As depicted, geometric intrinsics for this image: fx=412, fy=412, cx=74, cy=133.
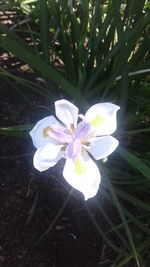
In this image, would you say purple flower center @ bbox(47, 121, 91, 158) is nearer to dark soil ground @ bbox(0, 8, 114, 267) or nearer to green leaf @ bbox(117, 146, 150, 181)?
green leaf @ bbox(117, 146, 150, 181)

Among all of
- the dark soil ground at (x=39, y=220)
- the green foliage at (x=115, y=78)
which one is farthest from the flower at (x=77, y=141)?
the dark soil ground at (x=39, y=220)

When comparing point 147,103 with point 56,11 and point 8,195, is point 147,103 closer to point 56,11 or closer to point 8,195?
point 56,11

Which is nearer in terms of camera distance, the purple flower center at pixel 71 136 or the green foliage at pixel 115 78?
the purple flower center at pixel 71 136

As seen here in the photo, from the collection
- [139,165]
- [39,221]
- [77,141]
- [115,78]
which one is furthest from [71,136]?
[39,221]

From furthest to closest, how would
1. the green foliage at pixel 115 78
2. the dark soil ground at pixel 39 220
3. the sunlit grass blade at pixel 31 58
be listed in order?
the dark soil ground at pixel 39 220 < the green foliage at pixel 115 78 < the sunlit grass blade at pixel 31 58

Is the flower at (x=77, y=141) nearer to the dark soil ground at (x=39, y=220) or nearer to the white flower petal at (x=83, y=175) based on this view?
the white flower petal at (x=83, y=175)

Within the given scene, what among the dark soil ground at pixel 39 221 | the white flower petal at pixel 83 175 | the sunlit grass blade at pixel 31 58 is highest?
the sunlit grass blade at pixel 31 58

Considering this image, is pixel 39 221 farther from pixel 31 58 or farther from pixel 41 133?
pixel 31 58

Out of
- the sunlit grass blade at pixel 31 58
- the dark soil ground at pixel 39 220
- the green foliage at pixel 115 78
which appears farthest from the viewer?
the dark soil ground at pixel 39 220
